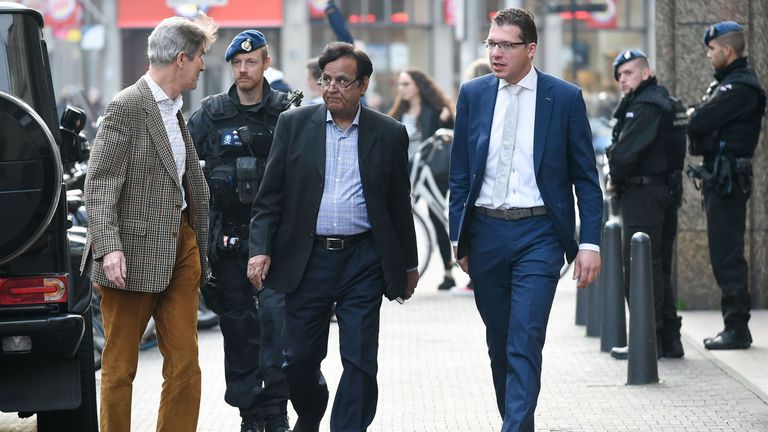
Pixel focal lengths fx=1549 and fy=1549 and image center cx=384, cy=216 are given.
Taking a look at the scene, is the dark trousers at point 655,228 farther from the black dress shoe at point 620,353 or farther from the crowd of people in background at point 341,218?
the crowd of people in background at point 341,218

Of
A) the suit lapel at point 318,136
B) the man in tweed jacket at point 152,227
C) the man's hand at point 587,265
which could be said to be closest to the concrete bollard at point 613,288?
the man's hand at point 587,265

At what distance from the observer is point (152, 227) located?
6.09 metres

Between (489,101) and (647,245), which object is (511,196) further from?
(647,245)

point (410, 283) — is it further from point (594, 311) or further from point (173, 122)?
point (594, 311)

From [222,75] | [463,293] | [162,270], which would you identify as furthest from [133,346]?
[222,75]

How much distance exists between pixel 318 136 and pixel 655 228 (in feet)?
11.8

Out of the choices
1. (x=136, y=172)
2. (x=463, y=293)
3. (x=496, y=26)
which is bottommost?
(x=463, y=293)

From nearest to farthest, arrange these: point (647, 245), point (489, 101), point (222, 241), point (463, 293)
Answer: point (489, 101)
point (222, 241)
point (647, 245)
point (463, 293)

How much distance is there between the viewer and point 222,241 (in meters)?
7.29

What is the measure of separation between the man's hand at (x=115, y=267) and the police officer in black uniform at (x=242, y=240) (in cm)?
141

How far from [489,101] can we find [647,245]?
8.47 feet

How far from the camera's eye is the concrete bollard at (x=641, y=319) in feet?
28.6

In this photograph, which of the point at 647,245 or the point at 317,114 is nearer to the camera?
the point at 317,114

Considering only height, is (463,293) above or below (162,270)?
below
